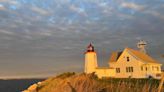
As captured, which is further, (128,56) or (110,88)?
(128,56)

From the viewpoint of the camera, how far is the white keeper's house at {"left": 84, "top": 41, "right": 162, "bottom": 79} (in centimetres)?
4912

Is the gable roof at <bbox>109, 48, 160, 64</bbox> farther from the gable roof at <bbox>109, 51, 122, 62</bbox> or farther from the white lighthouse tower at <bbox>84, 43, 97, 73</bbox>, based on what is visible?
the white lighthouse tower at <bbox>84, 43, 97, 73</bbox>

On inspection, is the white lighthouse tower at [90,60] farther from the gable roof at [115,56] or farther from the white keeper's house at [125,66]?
the gable roof at [115,56]

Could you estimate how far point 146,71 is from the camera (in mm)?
49156

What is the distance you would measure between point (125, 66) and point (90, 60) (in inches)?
255

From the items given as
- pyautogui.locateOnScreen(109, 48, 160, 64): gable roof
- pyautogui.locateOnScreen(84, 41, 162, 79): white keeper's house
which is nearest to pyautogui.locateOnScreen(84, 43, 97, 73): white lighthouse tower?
pyautogui.locateOnScreen(84, 41, 162, 79): white keeper's house

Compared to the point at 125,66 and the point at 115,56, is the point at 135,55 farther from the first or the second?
the point at 115,56

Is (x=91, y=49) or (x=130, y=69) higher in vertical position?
(x=91, y=49)

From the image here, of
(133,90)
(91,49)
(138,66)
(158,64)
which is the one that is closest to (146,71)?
(138,66)

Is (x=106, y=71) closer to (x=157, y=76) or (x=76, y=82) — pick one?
(x=157, y=76)

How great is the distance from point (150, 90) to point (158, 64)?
44.5m

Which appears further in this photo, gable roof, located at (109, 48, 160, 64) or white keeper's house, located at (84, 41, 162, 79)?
gable roof, located at (109, 48, 160, 64)

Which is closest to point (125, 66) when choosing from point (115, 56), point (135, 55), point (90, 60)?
point (135, 55)

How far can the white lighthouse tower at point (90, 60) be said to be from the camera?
5269 cm
